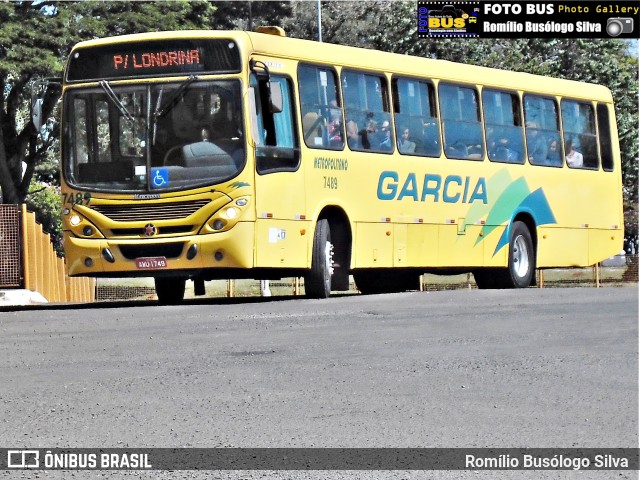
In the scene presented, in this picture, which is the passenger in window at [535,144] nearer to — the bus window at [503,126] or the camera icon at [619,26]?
the bus window at [503,126]

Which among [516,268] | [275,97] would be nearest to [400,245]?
[516,268]

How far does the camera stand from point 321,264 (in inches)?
779

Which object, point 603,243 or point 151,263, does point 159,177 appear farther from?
point 603,243

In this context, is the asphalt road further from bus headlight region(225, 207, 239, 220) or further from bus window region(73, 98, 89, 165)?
bus window region(73, 98, 89, 165)

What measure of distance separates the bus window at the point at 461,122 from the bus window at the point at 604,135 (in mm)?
3980

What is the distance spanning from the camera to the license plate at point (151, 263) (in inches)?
731

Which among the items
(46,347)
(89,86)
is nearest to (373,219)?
(89,86)

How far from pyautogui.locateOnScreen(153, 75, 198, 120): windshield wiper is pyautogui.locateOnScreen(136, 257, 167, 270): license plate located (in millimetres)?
1809

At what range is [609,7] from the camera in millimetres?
18891

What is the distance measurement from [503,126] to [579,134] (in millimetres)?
2605

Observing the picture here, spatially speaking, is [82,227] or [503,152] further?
[503,152]

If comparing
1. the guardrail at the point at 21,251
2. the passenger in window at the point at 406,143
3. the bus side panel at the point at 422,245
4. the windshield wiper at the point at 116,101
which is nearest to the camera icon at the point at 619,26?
the passenger in window at the point at 406,143

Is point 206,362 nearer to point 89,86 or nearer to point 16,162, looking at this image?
point 89,86

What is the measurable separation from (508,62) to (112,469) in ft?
130
